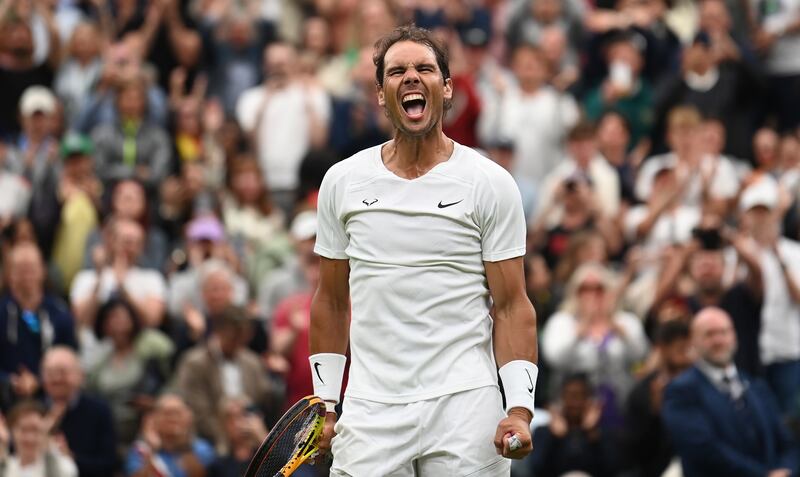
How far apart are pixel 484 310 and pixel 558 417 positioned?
18.3ft

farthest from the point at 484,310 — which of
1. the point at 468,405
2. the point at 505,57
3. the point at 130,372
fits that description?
the point at 505,57

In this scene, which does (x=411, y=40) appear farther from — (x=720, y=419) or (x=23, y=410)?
(x=23, y=410)

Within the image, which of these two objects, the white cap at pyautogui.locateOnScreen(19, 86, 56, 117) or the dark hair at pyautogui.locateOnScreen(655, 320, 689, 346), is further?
the white cap at pyautogui.locateOnScreen(19, 86, 56, 117)

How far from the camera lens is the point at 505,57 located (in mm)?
18047

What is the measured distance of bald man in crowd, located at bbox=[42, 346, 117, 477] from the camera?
39.3ft

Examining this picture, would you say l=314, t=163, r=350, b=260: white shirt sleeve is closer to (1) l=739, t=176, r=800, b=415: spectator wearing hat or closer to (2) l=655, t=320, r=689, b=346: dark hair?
(2) l=655, t=320, r=689, b=346: dark hair

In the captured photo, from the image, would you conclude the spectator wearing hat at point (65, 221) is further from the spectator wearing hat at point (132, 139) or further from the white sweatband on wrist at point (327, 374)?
the white sweatband on wrist at point (327, 374)

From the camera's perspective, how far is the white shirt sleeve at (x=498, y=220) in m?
6.57


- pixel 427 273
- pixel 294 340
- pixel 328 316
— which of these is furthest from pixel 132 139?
pixel 427 273

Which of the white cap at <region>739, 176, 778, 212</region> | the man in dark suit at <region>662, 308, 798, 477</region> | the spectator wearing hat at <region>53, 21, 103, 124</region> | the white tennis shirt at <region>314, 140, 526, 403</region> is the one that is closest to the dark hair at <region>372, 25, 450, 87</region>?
the white tennis shirt at <region>314, 140, 526, 403</region>

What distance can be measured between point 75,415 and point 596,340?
365 centimetres

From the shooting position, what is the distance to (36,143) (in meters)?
15.0

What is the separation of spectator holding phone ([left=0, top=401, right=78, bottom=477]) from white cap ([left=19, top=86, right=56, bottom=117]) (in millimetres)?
4182

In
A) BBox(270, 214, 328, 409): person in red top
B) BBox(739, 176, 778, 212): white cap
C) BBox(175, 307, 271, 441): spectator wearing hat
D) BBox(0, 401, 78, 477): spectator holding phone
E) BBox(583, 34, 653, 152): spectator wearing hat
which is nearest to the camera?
BBox(0, 401, 78, 477): spectator holding phone
